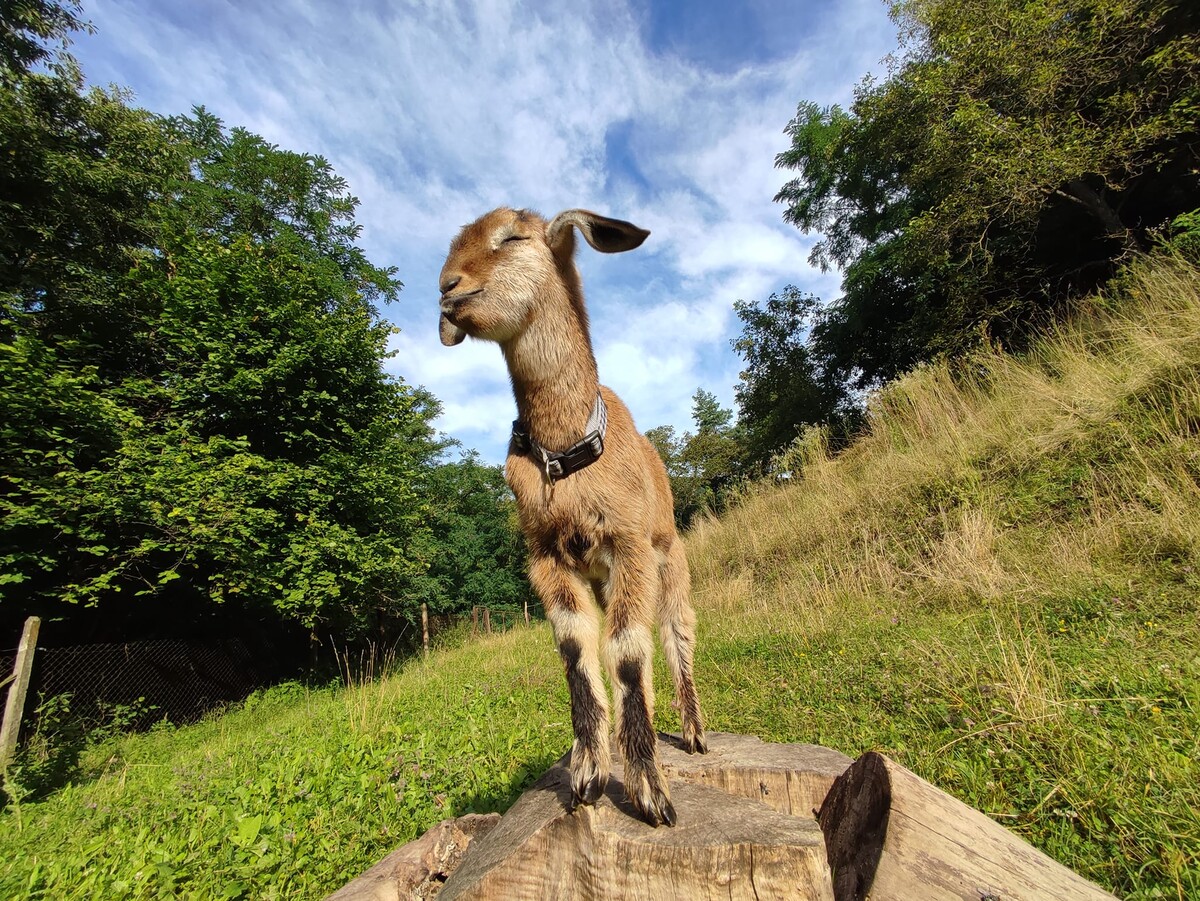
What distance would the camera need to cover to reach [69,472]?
9.28 m

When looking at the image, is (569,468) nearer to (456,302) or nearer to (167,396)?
(456,302)

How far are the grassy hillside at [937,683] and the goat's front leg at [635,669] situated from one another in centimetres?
192

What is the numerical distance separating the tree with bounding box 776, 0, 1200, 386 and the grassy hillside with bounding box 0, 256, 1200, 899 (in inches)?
112

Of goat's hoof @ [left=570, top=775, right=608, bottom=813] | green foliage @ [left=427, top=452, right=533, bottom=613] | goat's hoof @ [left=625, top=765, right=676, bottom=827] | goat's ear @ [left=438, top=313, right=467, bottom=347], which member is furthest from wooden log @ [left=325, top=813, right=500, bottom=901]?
green foliage @ [left=427, top=452, right=533, bottom=613]

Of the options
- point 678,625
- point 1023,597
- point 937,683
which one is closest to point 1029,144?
point 1023,597

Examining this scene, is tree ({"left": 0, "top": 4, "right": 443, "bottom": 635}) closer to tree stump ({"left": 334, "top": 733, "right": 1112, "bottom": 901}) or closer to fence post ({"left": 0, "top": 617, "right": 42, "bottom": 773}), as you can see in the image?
fence post ({"left": 0, "top": 617, "right": 42, "bottom": 773})

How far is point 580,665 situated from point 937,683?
322cm

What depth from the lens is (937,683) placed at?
3.79 metres

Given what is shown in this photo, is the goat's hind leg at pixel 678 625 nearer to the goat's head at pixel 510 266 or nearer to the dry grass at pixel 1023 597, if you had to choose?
the dry grass at pixel 1023 597

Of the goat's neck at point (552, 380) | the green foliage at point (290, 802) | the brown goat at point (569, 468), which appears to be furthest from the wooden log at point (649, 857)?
the green foliage at point (290, 802)

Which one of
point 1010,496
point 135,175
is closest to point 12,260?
point 135,175

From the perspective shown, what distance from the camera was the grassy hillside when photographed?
8.93 ft

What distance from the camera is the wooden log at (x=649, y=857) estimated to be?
126cm

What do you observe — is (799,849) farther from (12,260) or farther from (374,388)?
(12,260)
